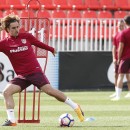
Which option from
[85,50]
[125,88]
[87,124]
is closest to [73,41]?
[85,50]

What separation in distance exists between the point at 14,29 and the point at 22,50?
1.20ft

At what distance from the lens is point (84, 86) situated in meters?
22.1

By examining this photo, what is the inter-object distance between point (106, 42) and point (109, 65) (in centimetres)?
94

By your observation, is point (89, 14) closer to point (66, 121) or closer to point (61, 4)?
point (61, 4)

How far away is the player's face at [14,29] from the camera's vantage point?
425 inches

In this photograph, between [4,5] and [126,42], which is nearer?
[126,42]

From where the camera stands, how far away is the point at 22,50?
432 inches

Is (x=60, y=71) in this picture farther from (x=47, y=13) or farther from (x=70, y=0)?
(x=70, y=0)

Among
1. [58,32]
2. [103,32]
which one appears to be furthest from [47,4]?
[103,32]

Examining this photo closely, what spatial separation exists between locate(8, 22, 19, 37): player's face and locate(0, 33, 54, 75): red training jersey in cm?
10

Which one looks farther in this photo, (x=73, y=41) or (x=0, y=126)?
(x=73, y=41)

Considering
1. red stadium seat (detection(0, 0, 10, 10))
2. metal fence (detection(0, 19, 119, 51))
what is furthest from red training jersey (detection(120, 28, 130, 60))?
red stadium seat (detection(0, 0, 10, 10))

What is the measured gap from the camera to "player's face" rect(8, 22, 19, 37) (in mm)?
10805

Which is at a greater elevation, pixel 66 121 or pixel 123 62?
pixel 123 62
